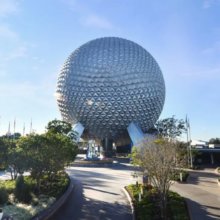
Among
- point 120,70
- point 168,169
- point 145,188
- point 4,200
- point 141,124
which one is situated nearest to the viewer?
point 168,169

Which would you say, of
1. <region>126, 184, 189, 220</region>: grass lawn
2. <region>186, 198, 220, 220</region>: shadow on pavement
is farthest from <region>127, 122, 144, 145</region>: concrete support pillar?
<region>186, 198, 220, 220</region>: shadow on pavement

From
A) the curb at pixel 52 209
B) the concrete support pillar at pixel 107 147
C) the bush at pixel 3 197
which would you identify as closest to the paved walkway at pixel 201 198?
the curb at pixel 52 209

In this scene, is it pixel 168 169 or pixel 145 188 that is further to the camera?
pixel 145 188

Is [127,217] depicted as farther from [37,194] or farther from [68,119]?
[68,119]

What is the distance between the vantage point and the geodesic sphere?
60.2 meters

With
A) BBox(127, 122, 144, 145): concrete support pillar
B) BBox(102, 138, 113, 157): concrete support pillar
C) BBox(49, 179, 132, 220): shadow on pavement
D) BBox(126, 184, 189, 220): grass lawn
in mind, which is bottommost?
BBox(49, 179, 132, 220): shadow on pavement

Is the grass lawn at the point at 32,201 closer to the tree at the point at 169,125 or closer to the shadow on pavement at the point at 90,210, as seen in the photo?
the shadow on pavement at the point at 90,210

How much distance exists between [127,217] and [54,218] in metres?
3.76

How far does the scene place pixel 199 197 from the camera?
75.8 ft

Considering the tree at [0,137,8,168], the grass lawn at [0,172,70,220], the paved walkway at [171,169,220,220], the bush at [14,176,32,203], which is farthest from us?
the tree at [0,137,8,168]

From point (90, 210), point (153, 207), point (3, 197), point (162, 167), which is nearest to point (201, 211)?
point (153, 207)

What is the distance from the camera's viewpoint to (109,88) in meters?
59.9

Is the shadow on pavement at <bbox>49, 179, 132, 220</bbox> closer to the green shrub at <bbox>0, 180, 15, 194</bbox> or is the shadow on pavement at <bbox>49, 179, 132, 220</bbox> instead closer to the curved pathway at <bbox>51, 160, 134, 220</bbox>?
the curved pathway at <bbox>51, 160, 134, 220</bbox>

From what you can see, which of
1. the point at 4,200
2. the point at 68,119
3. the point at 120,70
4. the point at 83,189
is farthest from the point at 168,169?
the point at 68,119
